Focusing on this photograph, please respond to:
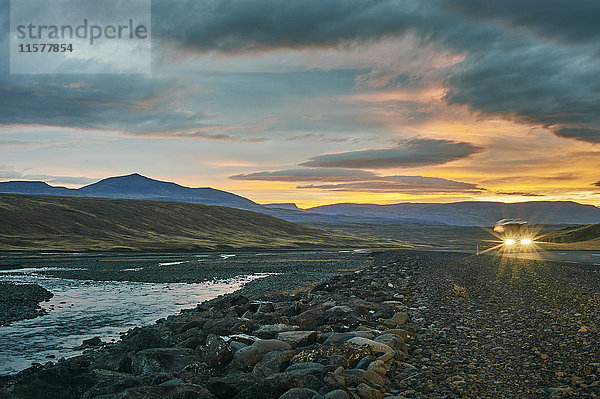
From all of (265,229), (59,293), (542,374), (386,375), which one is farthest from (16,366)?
(265,229)

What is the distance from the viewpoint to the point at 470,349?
10391 millimetres

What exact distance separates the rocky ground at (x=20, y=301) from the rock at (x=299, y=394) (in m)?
18.5

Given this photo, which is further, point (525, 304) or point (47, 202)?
point (47, 202)

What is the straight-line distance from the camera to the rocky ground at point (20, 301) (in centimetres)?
2222

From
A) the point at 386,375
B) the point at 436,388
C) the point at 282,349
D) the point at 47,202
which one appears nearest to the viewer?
the point at 436,388

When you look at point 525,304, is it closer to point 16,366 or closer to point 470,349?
point 470,349

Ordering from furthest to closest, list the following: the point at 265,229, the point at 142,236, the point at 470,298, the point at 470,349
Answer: the point at 265,229 < the point at 142,236 < the point at 470,298 < the point at 470,349

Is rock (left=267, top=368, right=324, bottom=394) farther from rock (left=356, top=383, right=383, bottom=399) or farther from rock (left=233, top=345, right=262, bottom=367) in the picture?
rock (left=233, top=345, right=262, bottom=367)

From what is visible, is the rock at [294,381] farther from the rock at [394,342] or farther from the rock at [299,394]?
the rock at [394,342]

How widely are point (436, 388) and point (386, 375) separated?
1333 mm

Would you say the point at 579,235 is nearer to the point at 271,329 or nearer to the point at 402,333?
the point at 402,333

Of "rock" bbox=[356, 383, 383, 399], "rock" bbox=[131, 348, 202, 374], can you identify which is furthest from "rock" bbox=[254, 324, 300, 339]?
"rock" bbox=[356, 383, 383, 399]

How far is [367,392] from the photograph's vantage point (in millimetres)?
7984

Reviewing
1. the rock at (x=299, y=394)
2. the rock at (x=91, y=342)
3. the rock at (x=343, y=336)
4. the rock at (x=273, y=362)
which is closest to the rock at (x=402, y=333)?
the rock at (x=343, y=336)
